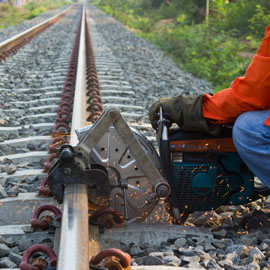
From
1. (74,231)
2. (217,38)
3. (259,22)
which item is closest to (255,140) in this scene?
(74,231)

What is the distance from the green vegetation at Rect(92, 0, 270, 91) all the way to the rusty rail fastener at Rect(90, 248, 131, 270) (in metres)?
6.28

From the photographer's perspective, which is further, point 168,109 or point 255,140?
point 168,109

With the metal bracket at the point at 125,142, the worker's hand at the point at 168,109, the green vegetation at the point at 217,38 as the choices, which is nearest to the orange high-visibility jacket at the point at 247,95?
the worker's hand at the point at 168,109

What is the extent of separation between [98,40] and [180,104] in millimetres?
11015

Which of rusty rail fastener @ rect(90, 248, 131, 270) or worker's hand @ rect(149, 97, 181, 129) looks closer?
rusty rail fastener @ rect(90, 248, 131, 270)

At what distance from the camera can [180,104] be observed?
2.89 metres

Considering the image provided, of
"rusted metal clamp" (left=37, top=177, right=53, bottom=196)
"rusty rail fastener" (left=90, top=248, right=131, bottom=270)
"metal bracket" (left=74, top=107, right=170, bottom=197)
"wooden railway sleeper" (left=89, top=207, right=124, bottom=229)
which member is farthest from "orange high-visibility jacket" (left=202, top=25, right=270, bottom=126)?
"rusted metal clamp" (left=37, top=177, right=53, bottom=196)

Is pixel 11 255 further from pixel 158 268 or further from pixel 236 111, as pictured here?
pixel 236 111

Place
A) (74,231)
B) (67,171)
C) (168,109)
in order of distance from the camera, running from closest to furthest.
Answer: (74,231)
(67,171)
(168,109)

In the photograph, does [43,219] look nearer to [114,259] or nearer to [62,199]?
[62,199]

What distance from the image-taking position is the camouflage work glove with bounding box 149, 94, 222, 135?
2787mm

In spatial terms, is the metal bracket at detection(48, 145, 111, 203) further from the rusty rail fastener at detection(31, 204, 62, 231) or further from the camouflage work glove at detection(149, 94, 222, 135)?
the camouflage work glove at detection(149, 94, 222, 135)

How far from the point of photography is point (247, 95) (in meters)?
2.58

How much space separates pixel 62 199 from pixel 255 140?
1.10 meters
